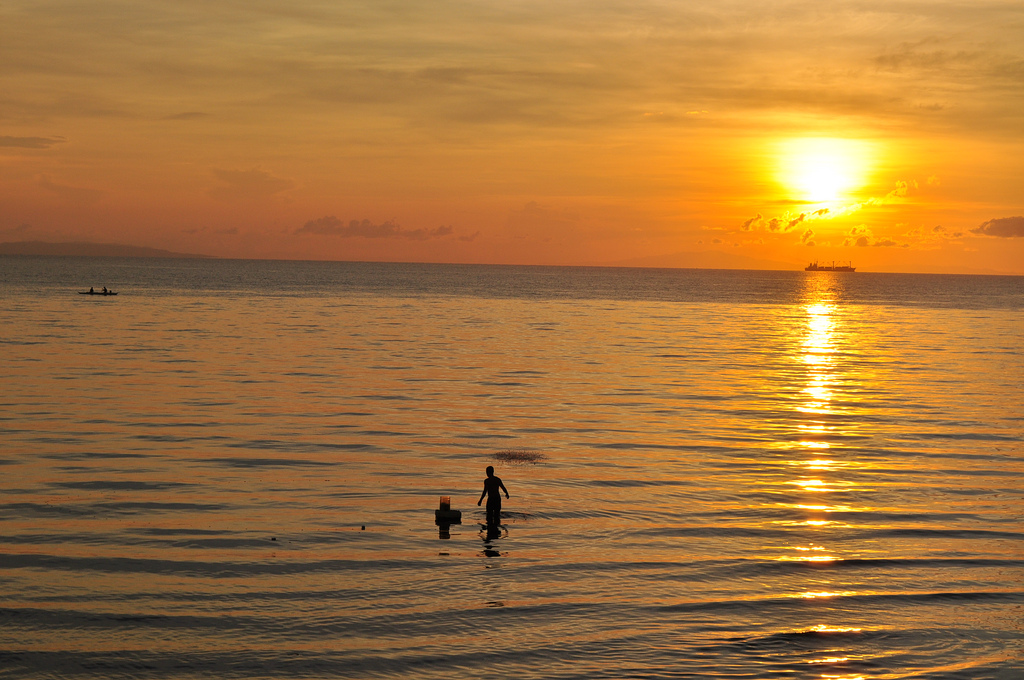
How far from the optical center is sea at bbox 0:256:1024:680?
16844 millimetres

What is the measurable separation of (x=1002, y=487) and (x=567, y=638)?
1937cm

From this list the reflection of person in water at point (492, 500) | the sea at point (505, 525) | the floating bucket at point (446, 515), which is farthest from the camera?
the reflection of person in water at point (492, 500)

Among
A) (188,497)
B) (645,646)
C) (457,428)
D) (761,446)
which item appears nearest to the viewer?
(645,646)

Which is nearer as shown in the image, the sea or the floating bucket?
the sea

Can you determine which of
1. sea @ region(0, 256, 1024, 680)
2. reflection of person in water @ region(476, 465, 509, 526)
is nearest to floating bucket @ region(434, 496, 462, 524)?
sea @ region(0, 256, 1024, 680)

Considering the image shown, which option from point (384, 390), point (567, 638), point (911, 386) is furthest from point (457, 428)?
point (911, 386)

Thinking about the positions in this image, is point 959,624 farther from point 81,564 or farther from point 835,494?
point 81,564

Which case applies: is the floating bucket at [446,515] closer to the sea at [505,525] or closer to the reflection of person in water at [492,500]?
the sea at [505,525]

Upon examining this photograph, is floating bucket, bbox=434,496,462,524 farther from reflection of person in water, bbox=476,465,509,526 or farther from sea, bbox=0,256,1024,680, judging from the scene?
reflection of person in water, bbox=476,465,509,526

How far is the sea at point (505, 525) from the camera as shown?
16.8 m

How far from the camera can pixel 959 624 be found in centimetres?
1819

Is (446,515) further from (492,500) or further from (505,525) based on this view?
(505,525)

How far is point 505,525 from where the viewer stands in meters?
24.5

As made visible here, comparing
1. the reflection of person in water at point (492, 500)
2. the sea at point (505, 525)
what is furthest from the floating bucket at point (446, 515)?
the reflection of person in water at point (492, 500)
